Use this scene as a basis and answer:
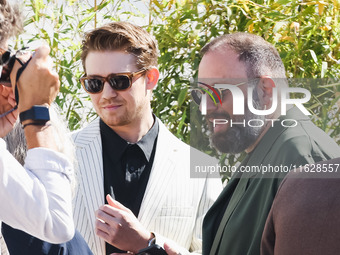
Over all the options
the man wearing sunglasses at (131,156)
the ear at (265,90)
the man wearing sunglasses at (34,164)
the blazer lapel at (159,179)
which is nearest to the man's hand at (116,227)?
the man wearing sunglasses at (131,156)

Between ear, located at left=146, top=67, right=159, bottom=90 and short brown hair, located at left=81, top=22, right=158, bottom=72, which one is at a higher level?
short brown hair, located at left=81, top=22, right=158, bottom=72

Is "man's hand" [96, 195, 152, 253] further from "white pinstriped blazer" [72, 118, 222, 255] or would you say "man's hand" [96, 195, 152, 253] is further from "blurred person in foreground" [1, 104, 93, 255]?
"blurred person in foreground" [1, 104, 93, 255]

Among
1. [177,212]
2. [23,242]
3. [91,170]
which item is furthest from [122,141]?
[23,242]

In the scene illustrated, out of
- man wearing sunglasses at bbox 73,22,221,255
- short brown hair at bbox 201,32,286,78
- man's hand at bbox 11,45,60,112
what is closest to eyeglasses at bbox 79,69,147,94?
man wearing sunglasses at bbox 73,22,221,255

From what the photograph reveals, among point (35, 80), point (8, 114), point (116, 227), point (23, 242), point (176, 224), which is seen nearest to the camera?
point (35, 80)

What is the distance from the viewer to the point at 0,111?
1.90 meters

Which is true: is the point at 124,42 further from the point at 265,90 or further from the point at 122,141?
the point at 265,90

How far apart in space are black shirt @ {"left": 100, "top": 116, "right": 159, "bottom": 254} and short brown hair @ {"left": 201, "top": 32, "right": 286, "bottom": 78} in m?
0.61

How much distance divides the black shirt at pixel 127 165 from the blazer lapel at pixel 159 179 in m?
0.03

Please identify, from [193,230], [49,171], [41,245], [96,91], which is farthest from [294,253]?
[96,91]

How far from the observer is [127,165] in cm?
302

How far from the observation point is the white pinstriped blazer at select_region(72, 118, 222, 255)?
2.90 metres

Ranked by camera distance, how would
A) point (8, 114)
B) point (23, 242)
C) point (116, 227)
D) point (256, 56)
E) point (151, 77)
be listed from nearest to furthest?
point (8, 114), point (23, 242), point (116, 227), point (256, 56), point (151, 77)

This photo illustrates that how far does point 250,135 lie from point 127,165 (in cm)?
67
